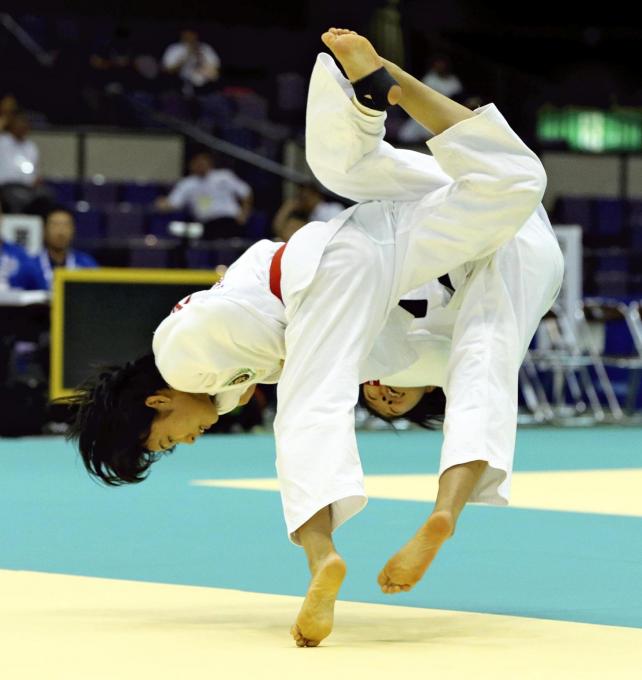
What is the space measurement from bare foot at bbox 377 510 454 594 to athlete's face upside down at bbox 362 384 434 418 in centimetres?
76

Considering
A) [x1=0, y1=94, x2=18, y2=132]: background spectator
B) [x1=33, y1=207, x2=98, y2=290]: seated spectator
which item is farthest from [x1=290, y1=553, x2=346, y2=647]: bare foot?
[x1=0, y1=94, x2=18, y2=132]: background spectator

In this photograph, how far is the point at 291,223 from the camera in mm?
9891

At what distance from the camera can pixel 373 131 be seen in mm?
3480

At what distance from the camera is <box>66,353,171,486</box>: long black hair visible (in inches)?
142

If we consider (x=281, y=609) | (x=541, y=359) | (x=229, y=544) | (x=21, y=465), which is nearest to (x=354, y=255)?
(x=281, y=609)

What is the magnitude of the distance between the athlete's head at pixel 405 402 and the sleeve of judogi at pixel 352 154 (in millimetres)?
514

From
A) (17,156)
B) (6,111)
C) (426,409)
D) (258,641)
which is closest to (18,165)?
(17,156)

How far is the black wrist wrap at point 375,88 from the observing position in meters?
3.38

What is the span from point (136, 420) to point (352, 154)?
0.79 metres

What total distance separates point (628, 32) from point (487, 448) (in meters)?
15.7

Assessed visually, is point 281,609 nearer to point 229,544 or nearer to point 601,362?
point 229,544

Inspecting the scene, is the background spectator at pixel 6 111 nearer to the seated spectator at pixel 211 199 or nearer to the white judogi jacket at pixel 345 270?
the seated spectator at pixel 211 199

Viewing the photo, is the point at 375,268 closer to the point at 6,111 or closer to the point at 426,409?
the point at 426,409

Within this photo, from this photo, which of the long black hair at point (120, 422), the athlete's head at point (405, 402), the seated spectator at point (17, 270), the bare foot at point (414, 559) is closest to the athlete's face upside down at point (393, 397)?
the athlete's head at point (405, 402)
